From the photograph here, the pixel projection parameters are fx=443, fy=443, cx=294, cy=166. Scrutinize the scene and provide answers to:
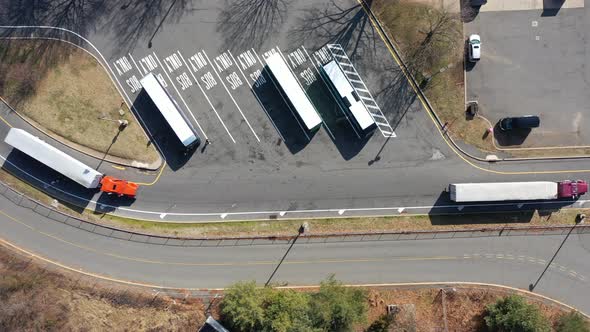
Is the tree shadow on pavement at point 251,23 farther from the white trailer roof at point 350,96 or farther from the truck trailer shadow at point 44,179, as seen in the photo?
the truck trailer shadow at point 44,179

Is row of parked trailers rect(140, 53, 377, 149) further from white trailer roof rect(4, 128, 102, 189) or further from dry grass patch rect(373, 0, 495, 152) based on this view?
white trailer roof rect(4, 128, 102, 189)

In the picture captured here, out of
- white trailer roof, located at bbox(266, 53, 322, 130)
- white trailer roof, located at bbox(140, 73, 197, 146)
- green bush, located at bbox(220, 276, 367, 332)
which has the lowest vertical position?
green bush, located at bbox(220, 276, 367, 332)

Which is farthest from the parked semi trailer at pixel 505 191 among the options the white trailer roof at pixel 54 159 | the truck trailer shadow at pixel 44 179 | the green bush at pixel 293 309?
the truck trailer shadow at pixel 44 179

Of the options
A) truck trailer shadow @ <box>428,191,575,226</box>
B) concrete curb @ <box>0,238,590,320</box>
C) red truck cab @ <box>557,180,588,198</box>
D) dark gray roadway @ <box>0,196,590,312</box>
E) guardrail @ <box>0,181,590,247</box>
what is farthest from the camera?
truck trailer shadow @ <box>428,191,575,226</box>

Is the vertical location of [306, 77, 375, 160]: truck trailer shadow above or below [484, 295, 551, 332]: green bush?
above

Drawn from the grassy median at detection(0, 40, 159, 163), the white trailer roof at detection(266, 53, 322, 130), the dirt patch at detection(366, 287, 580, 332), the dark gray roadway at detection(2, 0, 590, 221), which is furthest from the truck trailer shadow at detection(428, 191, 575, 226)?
the grassy median at detection(0, 40, 159, 163)

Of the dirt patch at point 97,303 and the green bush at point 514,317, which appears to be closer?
the green bush at point 514,317

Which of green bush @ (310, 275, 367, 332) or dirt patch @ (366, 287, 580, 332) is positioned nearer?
green bush @ (310, 275, 367, 332)
